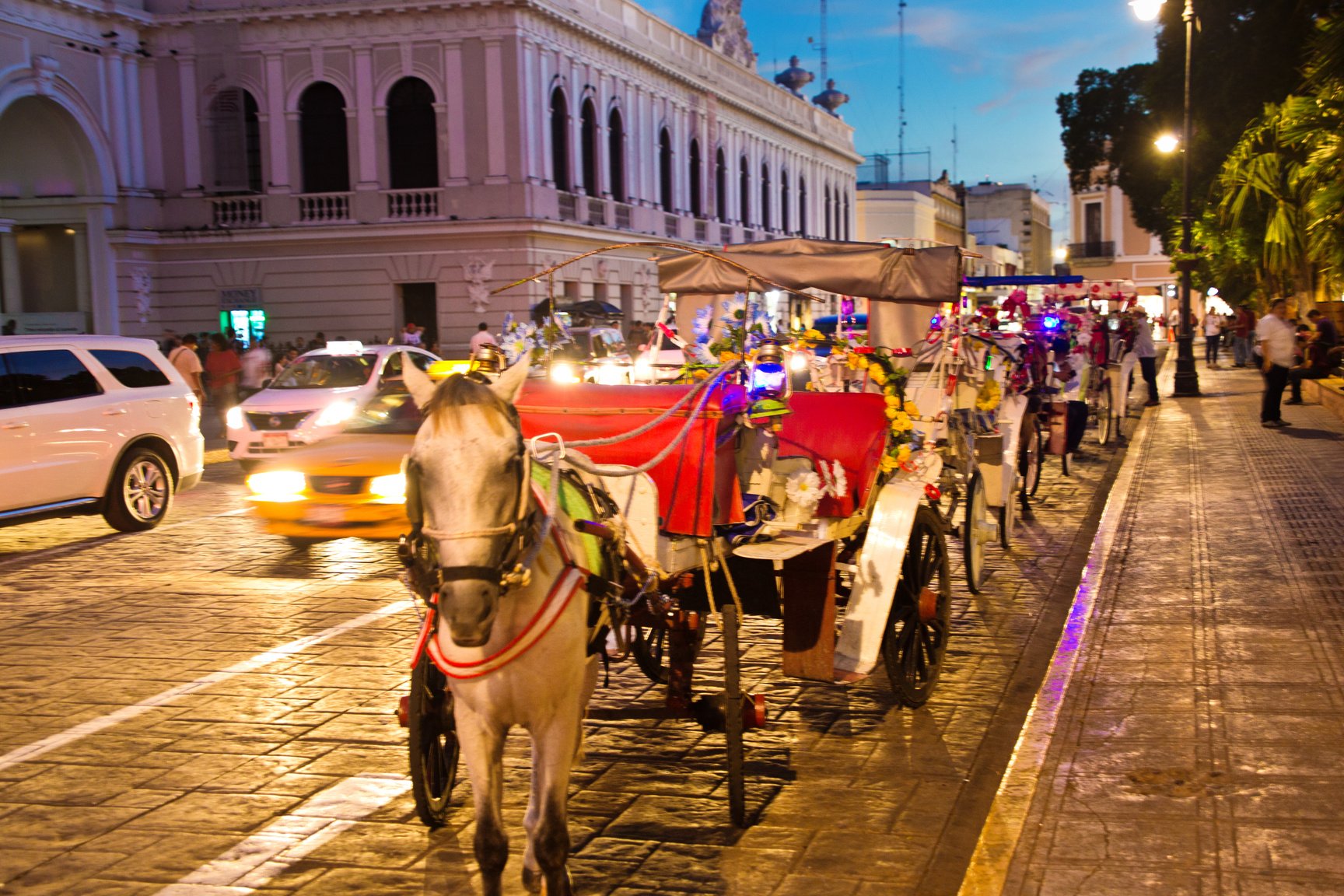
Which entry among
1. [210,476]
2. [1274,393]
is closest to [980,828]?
[210,476]

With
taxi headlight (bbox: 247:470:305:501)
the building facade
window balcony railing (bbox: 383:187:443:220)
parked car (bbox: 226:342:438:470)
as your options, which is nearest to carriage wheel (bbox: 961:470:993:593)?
taxi headlight (bbox: 247:470:305:501)

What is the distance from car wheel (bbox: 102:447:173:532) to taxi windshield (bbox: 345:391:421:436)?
2019 millimetres

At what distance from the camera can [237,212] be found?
130ft

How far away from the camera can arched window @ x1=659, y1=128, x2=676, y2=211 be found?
170 feet

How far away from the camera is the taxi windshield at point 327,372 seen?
19953mm

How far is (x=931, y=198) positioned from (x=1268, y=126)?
239 ft

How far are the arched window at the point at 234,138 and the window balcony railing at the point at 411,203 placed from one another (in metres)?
4.11

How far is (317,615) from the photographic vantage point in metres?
10.0

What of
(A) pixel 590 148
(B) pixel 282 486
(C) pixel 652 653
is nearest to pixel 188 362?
(B) pixel 282 486

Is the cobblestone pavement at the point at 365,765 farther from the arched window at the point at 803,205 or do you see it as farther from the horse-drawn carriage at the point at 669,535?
the arched window at the point at 803,205

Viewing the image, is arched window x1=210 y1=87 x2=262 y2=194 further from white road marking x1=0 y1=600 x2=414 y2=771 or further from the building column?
white road marking x1=0 y1=600 x2=414 y2=771

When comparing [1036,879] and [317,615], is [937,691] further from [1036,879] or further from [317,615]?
[317,615]

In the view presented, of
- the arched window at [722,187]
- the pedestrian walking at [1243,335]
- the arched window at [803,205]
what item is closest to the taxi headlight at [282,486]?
the pedestrian walking at [1243,335]

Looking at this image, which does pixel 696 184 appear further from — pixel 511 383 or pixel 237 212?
pixel 511 383
